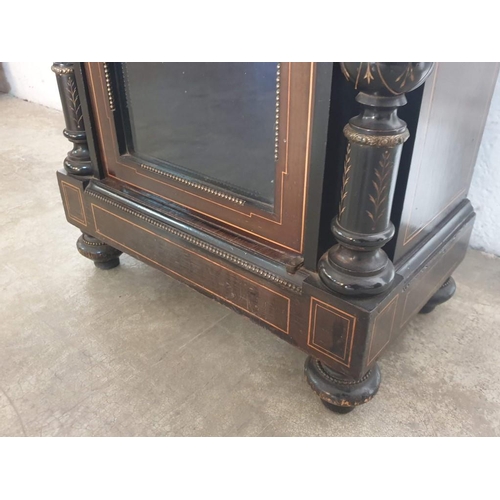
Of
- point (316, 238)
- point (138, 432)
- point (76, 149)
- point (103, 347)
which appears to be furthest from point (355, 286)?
point (76, 149)

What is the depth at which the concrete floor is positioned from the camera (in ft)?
3.21

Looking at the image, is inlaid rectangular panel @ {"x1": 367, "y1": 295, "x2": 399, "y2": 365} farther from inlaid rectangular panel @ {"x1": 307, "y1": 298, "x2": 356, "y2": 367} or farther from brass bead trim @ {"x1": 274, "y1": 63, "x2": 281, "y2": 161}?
brass bead trim @ {"x1": 274, "y1": 63, "x2": 281, "y2": 161}

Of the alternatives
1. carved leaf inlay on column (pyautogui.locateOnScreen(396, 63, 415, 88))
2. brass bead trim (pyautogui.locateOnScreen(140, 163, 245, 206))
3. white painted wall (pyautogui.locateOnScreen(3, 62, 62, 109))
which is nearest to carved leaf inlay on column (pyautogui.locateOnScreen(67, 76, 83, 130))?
brass bead trim (pyautogui.locateOnScreen(140, 163, 245, 206))

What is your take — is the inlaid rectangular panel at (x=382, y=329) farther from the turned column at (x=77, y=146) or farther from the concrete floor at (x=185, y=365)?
the turned column at (x=77, y=146)

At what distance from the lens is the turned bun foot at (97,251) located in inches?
54.8

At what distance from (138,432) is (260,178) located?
540 millimetres

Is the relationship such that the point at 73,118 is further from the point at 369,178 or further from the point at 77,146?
the point at 369,178

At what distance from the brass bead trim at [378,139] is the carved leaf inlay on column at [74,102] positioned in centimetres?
77

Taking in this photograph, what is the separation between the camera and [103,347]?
1.16 meters

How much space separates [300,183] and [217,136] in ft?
0.81

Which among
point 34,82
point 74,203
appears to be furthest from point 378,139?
point 34,82

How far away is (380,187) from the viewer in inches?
29.0

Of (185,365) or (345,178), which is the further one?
(185,365)
